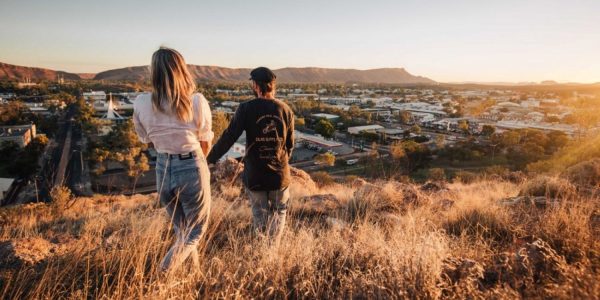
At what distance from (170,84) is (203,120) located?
0.30 meters

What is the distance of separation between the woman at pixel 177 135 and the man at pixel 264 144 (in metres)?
0.47

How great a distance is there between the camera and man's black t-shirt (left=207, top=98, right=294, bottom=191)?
267cm

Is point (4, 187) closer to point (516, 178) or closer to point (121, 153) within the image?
point (121, 153)

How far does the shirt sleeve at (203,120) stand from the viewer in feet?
6.96

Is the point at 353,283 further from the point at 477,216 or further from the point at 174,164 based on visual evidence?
the point at 477,216

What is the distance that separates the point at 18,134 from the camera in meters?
28.4

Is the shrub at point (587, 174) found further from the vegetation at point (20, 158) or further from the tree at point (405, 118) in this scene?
the tree at point (405, 118)

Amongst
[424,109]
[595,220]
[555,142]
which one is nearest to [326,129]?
[555,142]

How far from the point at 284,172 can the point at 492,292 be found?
5.47 ft

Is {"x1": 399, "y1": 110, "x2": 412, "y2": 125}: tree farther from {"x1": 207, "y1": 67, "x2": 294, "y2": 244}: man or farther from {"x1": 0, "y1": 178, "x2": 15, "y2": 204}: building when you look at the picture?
{"x1": 207, "y1": 67, "x2": 294, "y2": 244}: man

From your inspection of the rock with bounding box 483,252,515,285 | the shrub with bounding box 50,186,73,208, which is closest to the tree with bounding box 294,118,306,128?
the shrub with bounding box 50,186,73,208

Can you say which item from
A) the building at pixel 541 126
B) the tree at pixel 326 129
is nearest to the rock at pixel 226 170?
the tree at pixel 326 129

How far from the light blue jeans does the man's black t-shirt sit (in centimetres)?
51

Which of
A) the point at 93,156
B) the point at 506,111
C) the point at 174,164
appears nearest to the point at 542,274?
the point at 174,164
